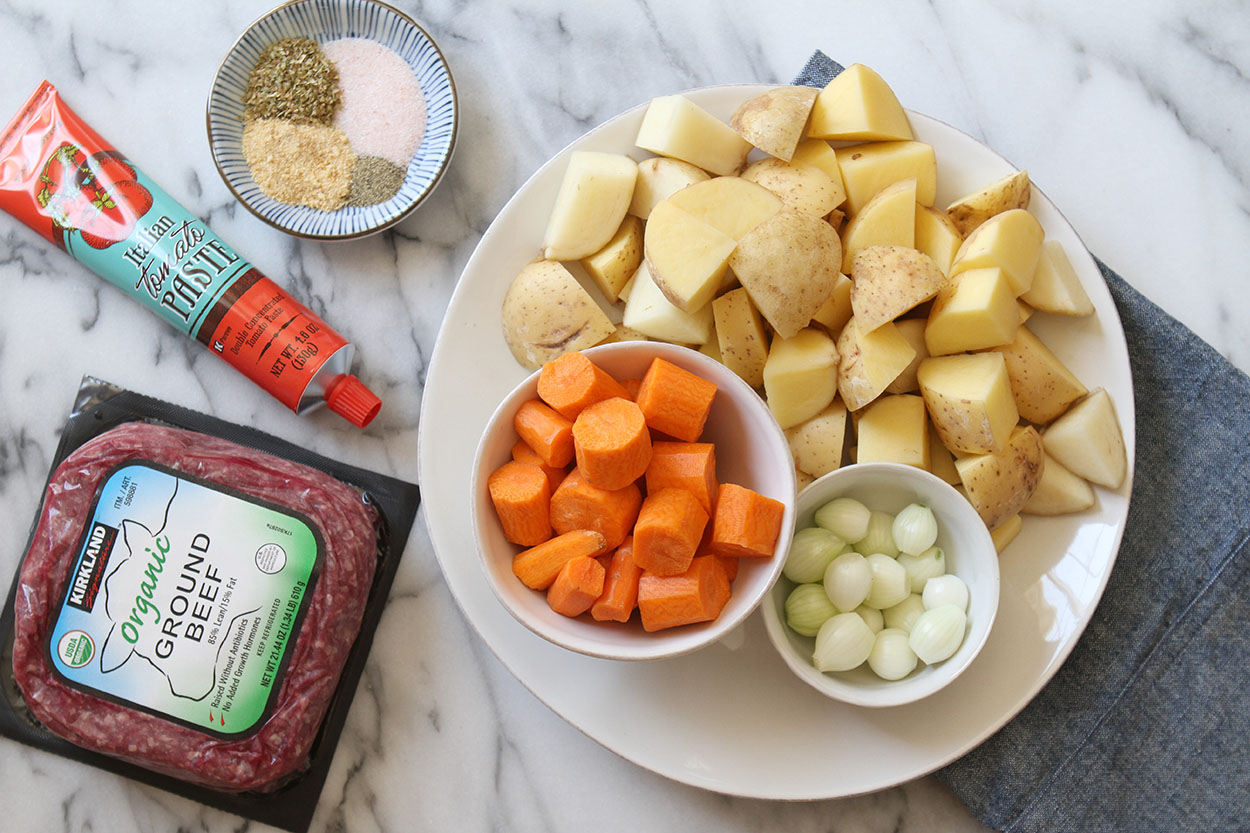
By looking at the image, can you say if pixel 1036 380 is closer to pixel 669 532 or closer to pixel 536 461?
pixel 669 532

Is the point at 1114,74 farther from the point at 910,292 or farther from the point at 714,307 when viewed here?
the point at 714,307

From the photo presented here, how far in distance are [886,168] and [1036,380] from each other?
37cm

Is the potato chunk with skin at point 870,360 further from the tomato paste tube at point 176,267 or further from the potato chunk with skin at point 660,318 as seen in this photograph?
the tomato paste tube at point 176,267

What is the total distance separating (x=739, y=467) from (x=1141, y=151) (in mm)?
952

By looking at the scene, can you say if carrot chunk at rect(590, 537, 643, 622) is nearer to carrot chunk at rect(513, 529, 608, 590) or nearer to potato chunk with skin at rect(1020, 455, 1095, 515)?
carrot chunk at rect(513, 529, 608, 590)

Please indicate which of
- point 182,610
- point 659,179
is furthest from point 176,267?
point 659,179

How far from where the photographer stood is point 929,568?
49.3 inches

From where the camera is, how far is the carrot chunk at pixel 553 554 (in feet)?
3.73

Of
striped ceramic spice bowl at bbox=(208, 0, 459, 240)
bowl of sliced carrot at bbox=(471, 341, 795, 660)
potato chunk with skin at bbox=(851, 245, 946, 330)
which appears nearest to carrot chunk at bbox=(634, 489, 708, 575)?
bowl of sliced carrot at bbox=(471, 341, 795, 660)

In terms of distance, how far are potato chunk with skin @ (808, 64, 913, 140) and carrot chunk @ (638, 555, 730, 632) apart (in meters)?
0.64

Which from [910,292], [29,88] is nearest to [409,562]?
[910,292]

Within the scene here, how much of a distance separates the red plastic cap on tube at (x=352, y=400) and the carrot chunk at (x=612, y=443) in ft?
1.52

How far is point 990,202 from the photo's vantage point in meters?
1.27

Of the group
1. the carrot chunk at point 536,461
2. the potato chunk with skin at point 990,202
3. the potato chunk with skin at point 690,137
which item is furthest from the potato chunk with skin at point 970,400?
the carrot chunk at point 536,461
